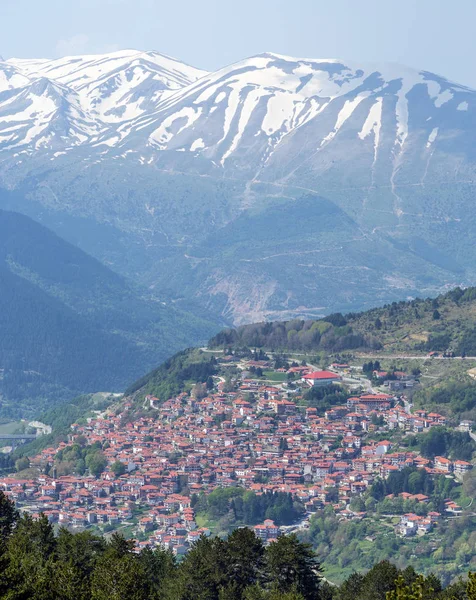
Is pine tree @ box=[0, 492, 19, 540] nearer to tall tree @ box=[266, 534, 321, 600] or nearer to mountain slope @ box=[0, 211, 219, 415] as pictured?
tall tree @ box=[266, 534, 321, 600]

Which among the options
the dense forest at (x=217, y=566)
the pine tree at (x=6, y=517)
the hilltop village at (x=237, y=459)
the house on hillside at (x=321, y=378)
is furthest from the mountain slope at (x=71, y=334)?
the dense forest at (x=217, y=566)

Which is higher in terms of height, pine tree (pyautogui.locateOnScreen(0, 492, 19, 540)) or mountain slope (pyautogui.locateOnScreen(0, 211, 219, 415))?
pine tree (pyautogui.locateOnScreen(0, 492, 19, 540))

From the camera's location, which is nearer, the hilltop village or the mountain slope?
the hilltop village

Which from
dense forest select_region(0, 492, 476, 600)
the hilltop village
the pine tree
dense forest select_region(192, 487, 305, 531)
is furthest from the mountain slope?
dense forest select_region(0, 492, 476, 600)

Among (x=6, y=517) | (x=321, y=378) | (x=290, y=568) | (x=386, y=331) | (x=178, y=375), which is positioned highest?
(x=290, y=568)

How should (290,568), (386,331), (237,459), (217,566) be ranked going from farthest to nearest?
(386,331)
(237,459)
(217,566)
(290,568)

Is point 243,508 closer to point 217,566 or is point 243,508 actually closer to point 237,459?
point 237,459

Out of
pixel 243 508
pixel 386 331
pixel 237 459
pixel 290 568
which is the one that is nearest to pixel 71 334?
pixel 386 331
